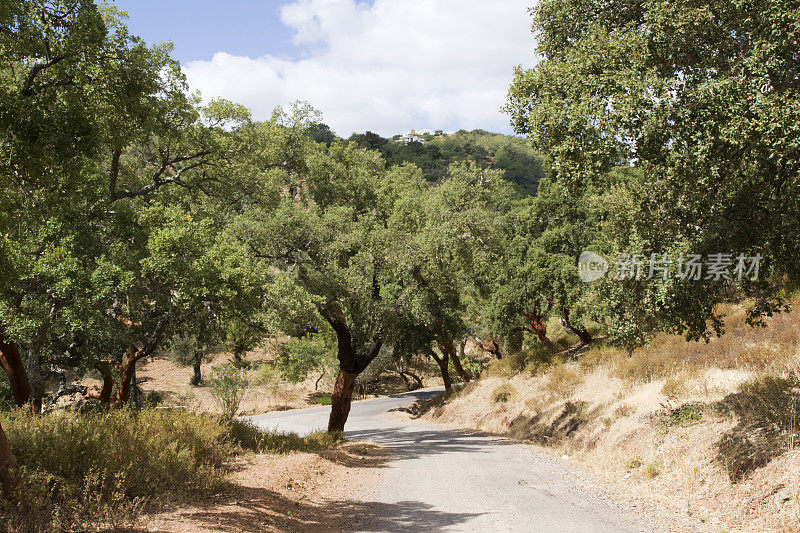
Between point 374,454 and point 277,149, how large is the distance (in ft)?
41.3

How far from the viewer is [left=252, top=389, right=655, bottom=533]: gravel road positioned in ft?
22.1

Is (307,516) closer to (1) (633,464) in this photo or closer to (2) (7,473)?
(2) (7,473)

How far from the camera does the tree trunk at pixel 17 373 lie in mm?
10352

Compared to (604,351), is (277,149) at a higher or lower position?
higher

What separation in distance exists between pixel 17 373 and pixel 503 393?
18474mm

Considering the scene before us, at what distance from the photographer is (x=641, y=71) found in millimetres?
7520

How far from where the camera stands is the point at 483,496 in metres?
8.46

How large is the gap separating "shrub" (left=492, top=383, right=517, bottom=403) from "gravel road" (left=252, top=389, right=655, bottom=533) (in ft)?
22.5

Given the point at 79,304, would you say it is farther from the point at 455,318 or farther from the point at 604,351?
the point at 455,318

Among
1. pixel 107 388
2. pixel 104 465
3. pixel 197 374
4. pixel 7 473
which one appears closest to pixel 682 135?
pixel 104 465

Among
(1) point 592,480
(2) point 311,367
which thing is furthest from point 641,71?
(2) point 311,367

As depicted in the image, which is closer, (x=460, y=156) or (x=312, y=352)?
(x=312, y=352)

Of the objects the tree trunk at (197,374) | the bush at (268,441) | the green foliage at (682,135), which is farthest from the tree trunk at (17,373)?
the tree trunk at (197,374)

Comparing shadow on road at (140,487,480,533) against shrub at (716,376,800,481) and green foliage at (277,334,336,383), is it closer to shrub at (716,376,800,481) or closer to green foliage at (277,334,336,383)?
shrub at (716,376,800,481)
